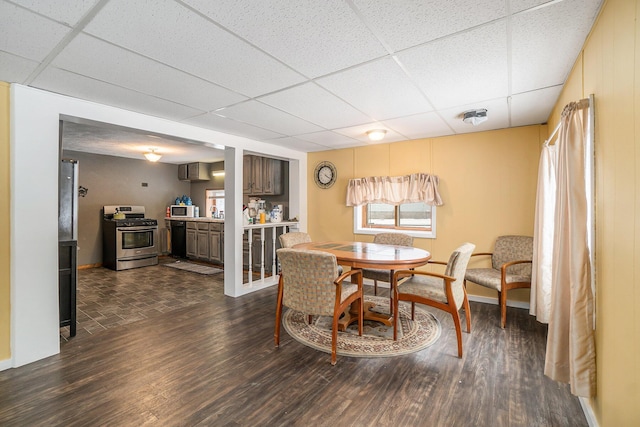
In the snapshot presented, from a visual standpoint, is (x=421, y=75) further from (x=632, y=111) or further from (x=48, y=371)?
(x=48, y=371)

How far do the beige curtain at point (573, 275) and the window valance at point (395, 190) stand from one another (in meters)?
2.27


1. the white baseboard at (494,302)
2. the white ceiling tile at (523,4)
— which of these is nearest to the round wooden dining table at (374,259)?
the white baseboard at (494,302)

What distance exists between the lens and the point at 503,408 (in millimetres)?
1843

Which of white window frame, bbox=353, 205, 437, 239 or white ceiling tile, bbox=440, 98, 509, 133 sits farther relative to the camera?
white window frame, bbox=353, 205, 437, 239

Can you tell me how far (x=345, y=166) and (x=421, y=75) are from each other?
288 centimetres

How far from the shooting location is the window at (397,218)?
4443mm

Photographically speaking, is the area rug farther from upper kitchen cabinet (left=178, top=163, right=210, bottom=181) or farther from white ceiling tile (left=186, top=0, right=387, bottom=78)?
white ceiling tile (left=186, top=0, right=387, bottom=78)

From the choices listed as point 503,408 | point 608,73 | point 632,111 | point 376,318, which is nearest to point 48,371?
point 376,318

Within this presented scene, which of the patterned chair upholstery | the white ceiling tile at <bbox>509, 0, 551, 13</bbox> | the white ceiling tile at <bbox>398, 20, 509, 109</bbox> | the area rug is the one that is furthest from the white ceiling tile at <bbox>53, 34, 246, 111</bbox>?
the area rug

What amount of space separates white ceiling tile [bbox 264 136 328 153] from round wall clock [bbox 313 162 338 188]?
0.99 ft

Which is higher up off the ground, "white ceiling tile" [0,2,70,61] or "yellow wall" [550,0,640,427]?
"white ceiling tile" [0,2,70,61]

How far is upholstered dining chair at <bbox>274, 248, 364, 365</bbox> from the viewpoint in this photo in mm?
2383

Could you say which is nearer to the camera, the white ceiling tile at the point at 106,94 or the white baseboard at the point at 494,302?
the white ceiling tile at the point at 106,94

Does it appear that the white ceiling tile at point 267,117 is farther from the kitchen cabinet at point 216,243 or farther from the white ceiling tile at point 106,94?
the kitchen cabinet at point 216,243
